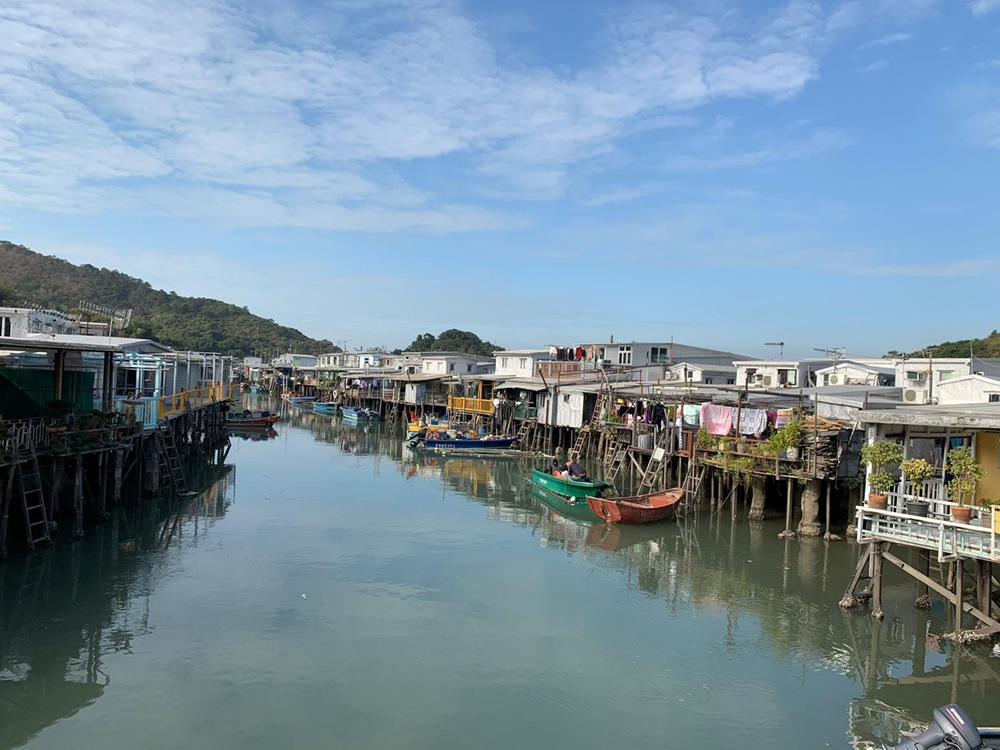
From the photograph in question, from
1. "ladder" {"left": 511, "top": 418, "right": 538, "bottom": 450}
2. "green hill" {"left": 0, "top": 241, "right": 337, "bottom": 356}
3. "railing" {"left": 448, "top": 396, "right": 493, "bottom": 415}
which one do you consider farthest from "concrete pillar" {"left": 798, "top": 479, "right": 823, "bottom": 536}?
"green hill" {"left": 0, "top": 241, "right": 337, "bottom": 356}

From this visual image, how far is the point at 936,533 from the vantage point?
508 inches

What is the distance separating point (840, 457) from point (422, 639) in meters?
14.6

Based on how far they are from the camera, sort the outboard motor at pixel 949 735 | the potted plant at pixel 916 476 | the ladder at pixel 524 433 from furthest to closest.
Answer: the ladder at pixel 524 433, the potted plant at pixel 916 476, the outboard motor at pixel 949 735

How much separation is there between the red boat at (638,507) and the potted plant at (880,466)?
9187mm

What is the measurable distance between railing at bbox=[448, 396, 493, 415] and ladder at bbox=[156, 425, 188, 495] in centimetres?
2358

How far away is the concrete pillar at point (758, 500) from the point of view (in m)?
23.7

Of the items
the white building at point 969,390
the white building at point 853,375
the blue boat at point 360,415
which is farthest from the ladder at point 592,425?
the blue boat at point 360,415

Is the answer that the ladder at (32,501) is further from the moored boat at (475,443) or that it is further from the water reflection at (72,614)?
the moored boat at (475,443)

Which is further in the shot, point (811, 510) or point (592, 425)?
point (592, 425)

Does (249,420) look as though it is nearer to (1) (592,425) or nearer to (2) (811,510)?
(1) (592,425)

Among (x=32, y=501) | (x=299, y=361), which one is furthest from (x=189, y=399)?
(x=299, y=361)

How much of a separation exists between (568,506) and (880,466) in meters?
13.6

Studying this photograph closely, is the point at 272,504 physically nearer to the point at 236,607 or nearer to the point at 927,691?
the point at 236,607

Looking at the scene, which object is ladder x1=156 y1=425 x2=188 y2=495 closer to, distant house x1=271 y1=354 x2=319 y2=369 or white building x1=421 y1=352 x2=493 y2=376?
white building x1=421 y1=352 x2=493 y2=376
